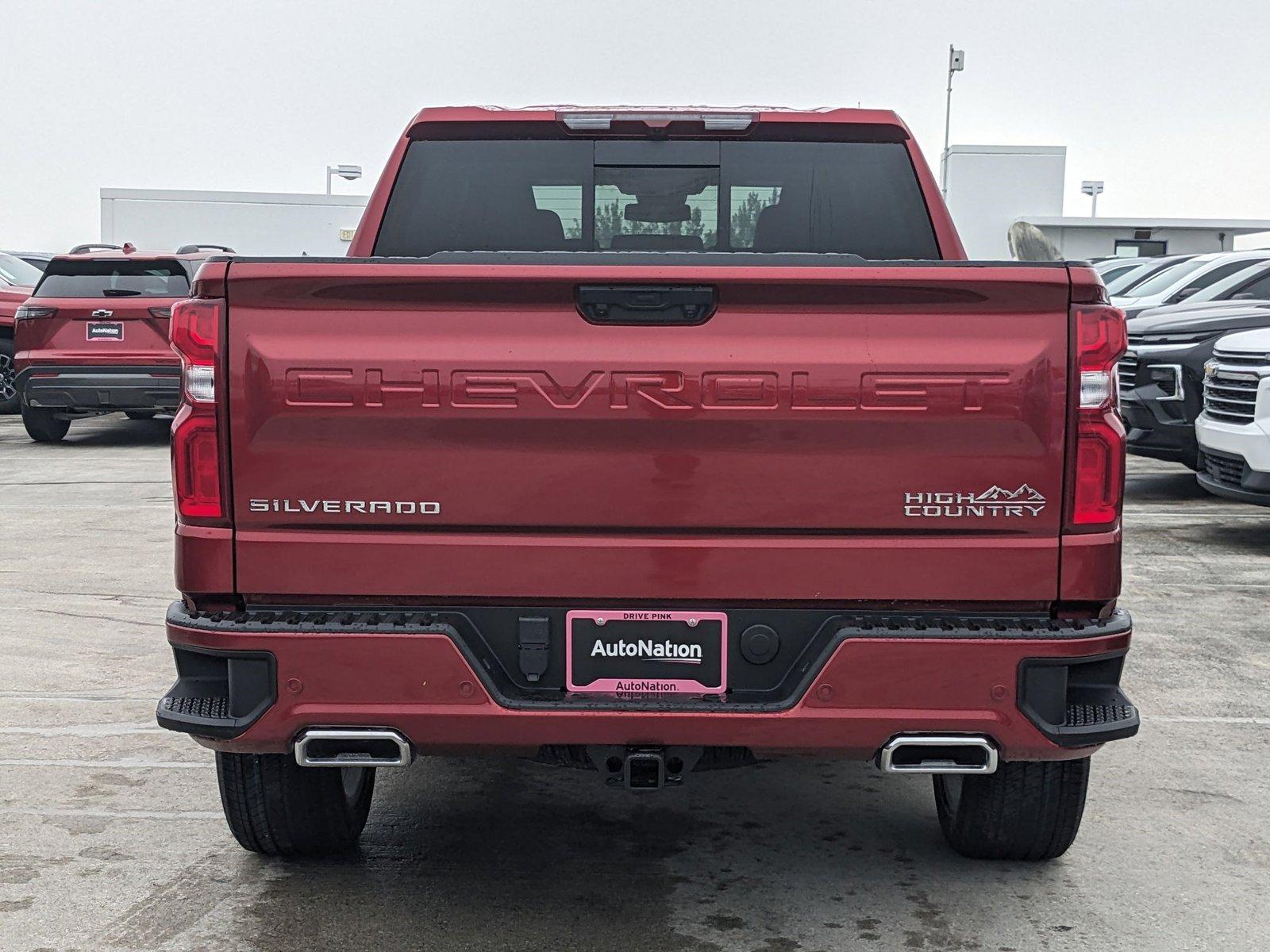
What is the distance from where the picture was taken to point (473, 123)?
186 inches

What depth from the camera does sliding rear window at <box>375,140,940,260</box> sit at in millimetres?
4746

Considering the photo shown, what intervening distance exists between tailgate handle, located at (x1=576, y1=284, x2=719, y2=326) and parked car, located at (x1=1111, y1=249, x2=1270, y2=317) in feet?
37.2

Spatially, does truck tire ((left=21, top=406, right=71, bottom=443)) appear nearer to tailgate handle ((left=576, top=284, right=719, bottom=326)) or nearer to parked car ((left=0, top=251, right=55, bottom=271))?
parked car ((left=0, top=251, right=55, bottom=271))

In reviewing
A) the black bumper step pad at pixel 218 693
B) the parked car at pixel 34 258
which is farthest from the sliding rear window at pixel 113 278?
the black bumper step pad at pixel 218 693

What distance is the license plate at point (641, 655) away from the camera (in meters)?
3.32

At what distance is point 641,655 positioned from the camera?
11.0 feet

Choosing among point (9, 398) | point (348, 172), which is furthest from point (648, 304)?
point (348, 172)

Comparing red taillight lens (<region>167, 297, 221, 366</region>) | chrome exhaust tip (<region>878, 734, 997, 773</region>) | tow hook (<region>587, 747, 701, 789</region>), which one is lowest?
tow hook (<region>587, 747, 701, 789</region>)

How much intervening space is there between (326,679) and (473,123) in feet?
6.88

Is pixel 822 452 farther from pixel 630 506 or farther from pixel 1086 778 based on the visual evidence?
pixel 1086 778

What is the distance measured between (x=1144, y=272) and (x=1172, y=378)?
697 centimetres

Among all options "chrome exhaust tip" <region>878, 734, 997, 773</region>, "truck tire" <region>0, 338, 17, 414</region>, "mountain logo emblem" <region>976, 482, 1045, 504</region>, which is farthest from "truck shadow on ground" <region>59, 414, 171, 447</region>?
"mountain logo emblem" <region>976, 482, 1045, 504</region>

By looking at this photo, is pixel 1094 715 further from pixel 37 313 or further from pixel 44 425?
pixel 44 425

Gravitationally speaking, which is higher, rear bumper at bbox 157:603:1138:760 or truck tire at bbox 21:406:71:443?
rear bumper at bbox 157:603:1138:760
